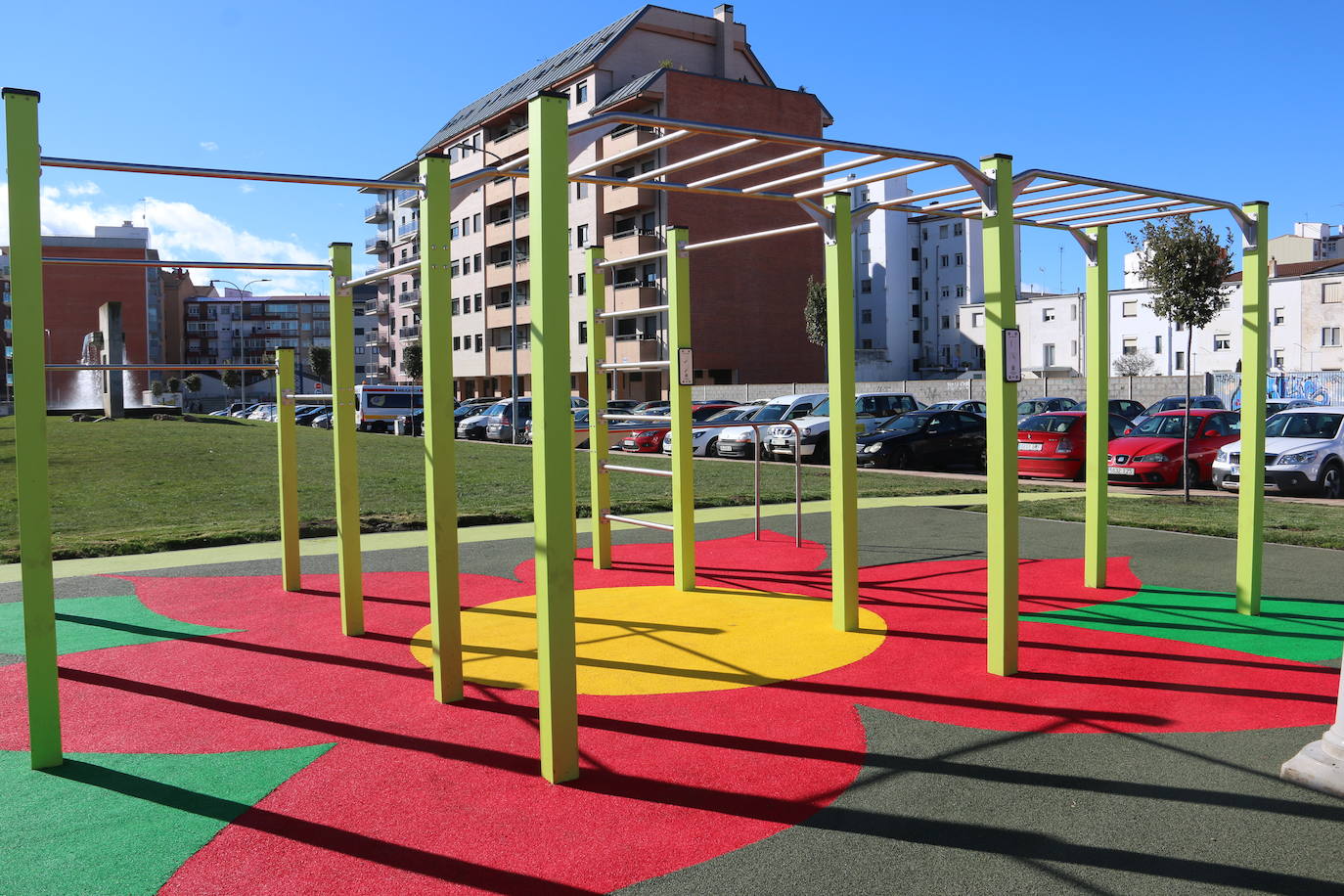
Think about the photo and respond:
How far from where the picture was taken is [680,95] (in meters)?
44.2

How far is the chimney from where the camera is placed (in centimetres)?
4831

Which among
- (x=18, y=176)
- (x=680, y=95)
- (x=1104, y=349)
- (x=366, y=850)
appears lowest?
(x=366, y=850)

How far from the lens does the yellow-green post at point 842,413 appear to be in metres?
6.25

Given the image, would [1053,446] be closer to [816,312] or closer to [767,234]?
[767,234]

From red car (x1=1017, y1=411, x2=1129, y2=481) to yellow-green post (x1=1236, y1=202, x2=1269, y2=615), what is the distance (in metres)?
10.9

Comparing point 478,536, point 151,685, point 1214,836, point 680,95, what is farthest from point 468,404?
point 1214,836

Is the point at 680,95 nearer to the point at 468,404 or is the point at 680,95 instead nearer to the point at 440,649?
the point at 468,404

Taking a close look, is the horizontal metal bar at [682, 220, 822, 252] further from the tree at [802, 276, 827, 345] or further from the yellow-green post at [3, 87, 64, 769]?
the tree at [802, 276, 827, 345]

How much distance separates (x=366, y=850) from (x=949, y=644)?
12.7 ft

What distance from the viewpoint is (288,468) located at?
7695 mm

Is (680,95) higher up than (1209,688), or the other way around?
(680,95)

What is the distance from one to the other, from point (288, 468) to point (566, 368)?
443cm

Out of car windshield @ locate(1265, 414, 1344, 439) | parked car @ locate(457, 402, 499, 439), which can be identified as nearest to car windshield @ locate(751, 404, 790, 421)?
car windshield @ locate(1265, 414, 1344, 439)

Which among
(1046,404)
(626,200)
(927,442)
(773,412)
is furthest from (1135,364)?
(927,442)
